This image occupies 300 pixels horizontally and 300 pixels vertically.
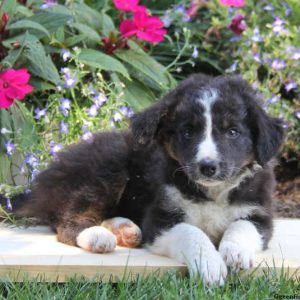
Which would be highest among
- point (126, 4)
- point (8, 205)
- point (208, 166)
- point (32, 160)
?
point (126, 4)

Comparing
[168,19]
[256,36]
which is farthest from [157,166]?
[168,19]

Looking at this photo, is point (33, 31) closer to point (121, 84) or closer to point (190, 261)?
point (121, 84)

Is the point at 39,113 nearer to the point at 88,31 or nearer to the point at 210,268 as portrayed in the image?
the point at 88,31

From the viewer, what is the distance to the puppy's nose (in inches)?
158

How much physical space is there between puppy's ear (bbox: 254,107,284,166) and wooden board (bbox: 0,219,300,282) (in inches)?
24.1

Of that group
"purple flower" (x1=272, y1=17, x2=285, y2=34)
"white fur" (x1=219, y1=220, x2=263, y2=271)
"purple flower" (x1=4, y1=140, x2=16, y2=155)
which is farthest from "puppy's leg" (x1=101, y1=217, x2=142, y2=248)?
"purple flower" (x1=272, y1=17, x2=285, y2=34)

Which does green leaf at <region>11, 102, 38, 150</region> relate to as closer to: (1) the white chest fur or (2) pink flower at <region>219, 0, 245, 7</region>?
(1) the white chest fur

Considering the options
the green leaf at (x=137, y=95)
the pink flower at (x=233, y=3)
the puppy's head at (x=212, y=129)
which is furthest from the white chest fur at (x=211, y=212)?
the pink flower at (x=233, y=3)

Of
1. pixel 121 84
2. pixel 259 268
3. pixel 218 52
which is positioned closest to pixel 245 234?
pixel 259 268

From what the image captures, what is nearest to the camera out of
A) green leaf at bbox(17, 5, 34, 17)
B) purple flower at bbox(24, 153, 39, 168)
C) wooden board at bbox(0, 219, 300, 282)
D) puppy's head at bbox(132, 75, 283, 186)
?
wooden board at bbox(0, 219, 300, 282)

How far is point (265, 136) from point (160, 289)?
117cm

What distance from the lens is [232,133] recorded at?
423 centimetres

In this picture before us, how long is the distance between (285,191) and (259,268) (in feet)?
9.84

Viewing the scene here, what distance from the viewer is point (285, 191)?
6.93m
